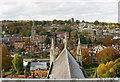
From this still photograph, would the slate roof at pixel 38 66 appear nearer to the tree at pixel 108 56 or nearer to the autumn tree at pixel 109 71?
the autumn tree at pixel 109 71

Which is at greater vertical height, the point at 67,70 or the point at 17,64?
the point at 67,70

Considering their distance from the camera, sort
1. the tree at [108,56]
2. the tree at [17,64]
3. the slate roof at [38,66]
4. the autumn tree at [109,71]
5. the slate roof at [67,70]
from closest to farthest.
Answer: the slate roof at [67,70], the autumn tree at [109,71], the tree at [17,64], the slate roof at [38,66], the tree at [108,56]

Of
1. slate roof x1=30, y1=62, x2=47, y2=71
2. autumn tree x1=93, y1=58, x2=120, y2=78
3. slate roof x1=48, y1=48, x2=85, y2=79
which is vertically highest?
slate roof x1=48, y1=48, x2=85, y2=79

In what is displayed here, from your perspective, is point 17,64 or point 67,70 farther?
point 17,64

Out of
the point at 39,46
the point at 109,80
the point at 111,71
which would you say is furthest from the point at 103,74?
the point at 39,46

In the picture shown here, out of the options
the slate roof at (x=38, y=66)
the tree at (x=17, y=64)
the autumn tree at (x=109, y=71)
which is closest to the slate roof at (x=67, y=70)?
the autumn tree at (x=109, y=71)

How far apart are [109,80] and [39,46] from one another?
24762mm

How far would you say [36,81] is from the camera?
3.97m

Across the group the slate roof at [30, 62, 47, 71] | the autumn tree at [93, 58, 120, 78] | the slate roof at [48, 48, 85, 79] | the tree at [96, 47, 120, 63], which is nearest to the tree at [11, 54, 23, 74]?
the slate roof at [30, 62, 47, 71]

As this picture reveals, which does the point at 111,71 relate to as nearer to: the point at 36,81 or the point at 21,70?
the point at 21,70

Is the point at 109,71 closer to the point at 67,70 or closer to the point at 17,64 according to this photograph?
the point at 17,64

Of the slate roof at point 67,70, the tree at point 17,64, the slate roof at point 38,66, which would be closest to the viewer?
the slate roof at point 67,70

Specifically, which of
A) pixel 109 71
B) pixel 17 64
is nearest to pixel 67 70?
pixel 109 71

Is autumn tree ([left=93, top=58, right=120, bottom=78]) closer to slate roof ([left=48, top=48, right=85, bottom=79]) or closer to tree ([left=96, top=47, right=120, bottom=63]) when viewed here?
tree ([left=96, top=47, right=120, bottom=63])
